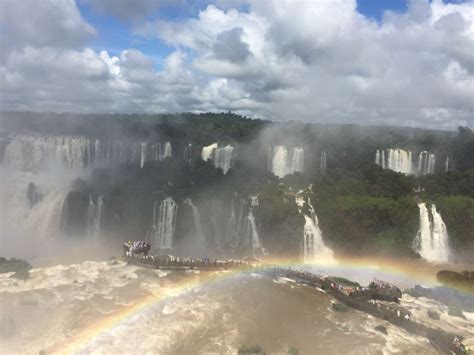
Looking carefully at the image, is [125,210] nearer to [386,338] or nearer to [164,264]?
[164,264]

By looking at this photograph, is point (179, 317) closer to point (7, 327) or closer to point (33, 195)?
point (7, 327)

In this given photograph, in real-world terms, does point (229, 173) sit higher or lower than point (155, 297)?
higher

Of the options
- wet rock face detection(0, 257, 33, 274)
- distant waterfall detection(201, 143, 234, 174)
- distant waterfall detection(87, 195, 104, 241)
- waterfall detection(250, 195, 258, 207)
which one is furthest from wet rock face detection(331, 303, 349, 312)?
distant waterfall detection(201, 143, 234, 174)

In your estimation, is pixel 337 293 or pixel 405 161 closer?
pixel 337 293

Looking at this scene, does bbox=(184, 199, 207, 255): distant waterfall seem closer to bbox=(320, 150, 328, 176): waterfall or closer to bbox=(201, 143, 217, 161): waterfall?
bbox=(201, 143, 217, 161): waterfall

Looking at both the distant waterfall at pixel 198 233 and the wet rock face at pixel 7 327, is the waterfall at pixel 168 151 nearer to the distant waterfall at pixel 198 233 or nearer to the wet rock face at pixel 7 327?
the distant waterfall at pixel 198 233

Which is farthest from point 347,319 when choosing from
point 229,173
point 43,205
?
point 43,205

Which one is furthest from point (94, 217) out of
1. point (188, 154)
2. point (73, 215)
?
point (188, 154)
